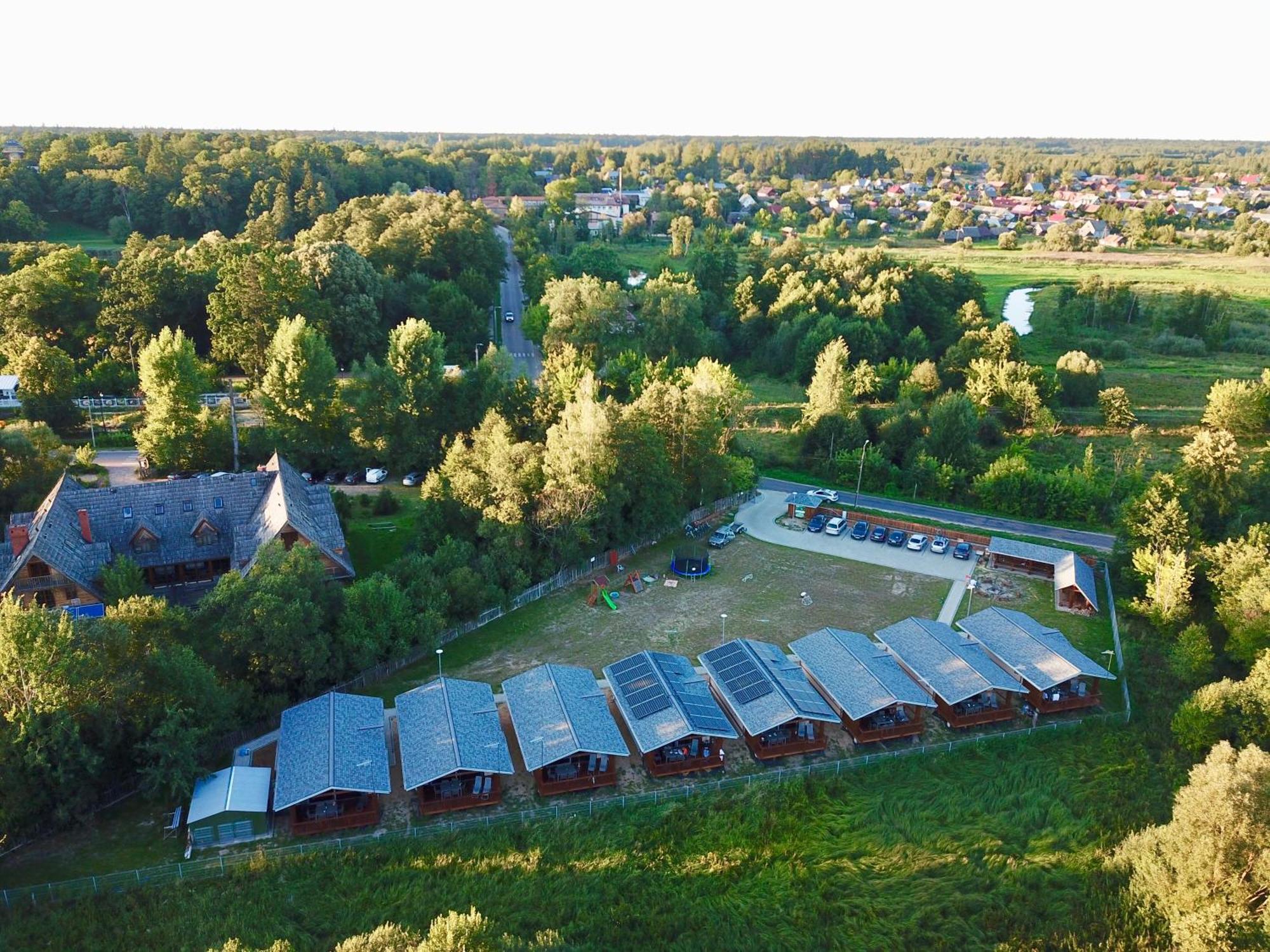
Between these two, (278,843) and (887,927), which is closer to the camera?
(887,927)

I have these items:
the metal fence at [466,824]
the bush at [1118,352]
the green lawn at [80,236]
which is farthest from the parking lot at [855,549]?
the green lawn at [80,236]

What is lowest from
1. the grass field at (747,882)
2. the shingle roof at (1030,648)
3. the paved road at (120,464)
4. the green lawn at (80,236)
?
the grass field at (747,882)

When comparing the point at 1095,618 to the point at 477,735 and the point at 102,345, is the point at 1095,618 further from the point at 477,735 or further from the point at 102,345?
the point at 102,345

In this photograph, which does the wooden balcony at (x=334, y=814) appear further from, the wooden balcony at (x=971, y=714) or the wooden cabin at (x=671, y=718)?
the wooden balcony at (x=971, y=714)

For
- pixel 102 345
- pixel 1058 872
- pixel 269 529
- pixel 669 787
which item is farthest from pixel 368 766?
pixel 102 345

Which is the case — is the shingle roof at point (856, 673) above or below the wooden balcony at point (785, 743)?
above
